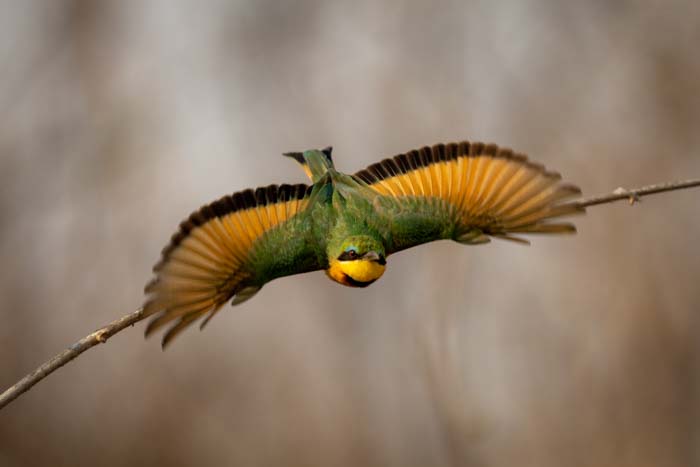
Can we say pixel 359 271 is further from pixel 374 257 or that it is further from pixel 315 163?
pixel 315 163

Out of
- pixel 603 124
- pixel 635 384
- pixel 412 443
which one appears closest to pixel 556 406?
pixel 635 384

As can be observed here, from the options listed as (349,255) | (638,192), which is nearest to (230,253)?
(349,255)

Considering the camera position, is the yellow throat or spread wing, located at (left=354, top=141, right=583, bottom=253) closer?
the yellow throat

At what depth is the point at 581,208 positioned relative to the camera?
206cm

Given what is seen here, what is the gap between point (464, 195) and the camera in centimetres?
232

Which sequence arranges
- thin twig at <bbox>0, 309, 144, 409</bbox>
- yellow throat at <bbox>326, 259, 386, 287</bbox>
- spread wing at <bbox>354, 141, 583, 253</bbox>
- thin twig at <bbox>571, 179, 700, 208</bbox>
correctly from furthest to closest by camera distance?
1. spread wing at <bbox>354, 141, 583, 253</bbox>
2. yellow throat at <bbox>326, 259, 386, 287</bbox>
3. thin twig at <bbox>571, 179, 700, 208</bbox>
4. thin twig at <bbox>0, 309, 144, 409</bbox>

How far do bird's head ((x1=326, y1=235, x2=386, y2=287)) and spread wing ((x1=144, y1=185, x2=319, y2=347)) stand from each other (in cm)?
15

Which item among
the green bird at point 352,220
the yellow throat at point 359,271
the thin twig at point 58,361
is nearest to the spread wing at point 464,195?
the green bird at point 352,220

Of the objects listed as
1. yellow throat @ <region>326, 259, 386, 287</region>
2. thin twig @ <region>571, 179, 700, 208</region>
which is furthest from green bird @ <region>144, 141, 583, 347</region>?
thin twig @ <region>571, 179, 700, 208</region>

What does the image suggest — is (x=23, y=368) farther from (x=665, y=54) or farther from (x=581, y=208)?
(x=665, y=54)

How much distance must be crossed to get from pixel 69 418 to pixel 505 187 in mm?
3016

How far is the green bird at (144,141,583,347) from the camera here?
202 centimetres

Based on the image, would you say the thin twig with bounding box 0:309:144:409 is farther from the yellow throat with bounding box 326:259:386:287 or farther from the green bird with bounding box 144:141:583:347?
the yellow throat with bounding box 326:259:386:287

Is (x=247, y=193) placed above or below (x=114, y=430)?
above
